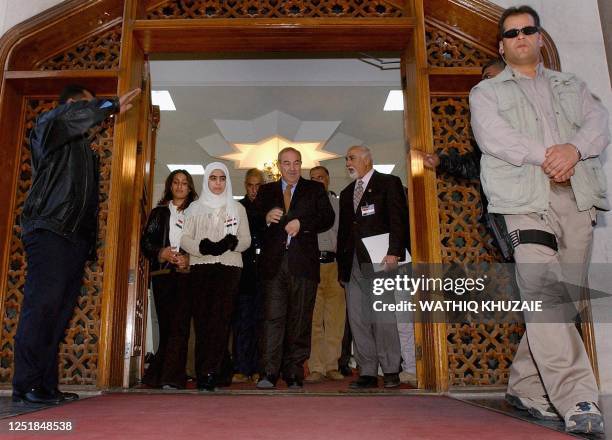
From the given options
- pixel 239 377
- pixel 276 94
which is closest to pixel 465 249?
pixel 239 377

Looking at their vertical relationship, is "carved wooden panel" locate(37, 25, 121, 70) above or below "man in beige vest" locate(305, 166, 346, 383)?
above

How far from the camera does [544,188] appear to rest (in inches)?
76.6

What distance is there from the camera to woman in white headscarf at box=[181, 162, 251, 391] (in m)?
3.23

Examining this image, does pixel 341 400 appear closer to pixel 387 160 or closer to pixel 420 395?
pixel 420 395

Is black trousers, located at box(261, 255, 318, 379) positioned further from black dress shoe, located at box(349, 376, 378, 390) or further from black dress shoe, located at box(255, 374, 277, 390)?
black dress shoe, located at box(349, 376, 378, 390)

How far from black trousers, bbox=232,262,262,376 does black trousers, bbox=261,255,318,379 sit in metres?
0.70

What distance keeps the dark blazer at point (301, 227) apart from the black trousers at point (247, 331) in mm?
617

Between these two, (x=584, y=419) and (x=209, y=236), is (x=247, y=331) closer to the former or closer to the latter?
(x=209, y=236)

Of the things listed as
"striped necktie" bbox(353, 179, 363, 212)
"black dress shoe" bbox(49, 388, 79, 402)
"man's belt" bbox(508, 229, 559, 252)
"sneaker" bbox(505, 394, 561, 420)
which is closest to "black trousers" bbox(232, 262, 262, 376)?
"striped necktie" bbox(353, 179, 363, 212)

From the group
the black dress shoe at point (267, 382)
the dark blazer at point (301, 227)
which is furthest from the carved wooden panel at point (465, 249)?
the black dress shoe at point (267, 382)

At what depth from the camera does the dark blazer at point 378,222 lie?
3494mm

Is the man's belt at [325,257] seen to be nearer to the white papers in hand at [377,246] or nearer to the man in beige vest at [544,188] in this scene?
the white papers in hand at [377,246]

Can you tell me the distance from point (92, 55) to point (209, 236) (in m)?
1.47

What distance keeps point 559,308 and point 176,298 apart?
2.35 metres
